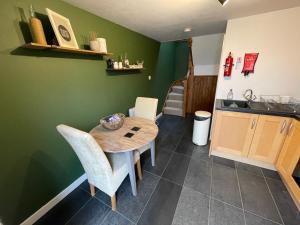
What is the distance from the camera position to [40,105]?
1391 millimetres

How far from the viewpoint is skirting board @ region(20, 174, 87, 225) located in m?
1.39

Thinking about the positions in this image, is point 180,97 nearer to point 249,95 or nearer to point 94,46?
point 249,95

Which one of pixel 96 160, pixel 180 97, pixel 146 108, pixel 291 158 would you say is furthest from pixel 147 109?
pixel 180 97

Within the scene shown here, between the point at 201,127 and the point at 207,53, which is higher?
the point at 207,53

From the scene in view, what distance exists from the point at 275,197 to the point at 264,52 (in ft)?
6.64

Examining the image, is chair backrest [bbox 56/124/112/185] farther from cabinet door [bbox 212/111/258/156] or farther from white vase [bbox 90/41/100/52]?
cabinet door [bbox 212/111/258/156]

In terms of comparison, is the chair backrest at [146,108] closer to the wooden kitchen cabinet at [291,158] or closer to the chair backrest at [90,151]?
the chair backrest at [90,151]

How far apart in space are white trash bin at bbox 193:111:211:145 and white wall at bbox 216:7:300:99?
773 millimetres

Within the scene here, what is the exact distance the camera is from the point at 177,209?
149cm

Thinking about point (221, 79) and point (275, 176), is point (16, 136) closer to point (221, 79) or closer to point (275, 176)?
point (221, 79)

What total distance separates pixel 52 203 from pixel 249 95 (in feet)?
10.6

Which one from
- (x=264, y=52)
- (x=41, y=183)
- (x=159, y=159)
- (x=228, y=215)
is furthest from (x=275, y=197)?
(x=41, y=183)

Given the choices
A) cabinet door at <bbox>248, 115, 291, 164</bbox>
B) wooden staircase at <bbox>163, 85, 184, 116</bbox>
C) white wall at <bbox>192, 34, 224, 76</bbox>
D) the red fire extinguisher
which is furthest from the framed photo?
wooden staircase at <bbox>163, 85, 184, 116</bbox>

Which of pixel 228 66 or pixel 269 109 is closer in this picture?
pixel 269 109
